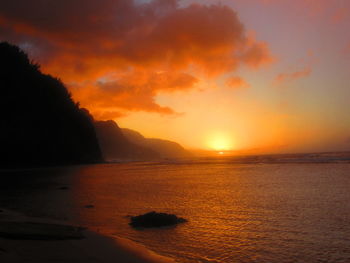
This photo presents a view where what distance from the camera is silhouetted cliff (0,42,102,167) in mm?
100688

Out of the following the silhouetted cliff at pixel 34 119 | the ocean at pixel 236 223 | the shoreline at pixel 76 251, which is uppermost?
the silhouetted cliff at pixel 34 119

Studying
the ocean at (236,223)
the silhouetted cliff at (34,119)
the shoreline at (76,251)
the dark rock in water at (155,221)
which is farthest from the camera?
the silhouetted cliff at (34,119)

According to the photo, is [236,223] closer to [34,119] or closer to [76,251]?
[76,251]

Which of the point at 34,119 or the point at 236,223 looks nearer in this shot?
the point at 236,223

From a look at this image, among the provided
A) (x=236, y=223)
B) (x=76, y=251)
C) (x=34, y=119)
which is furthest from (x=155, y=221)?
(x=34, y=119)

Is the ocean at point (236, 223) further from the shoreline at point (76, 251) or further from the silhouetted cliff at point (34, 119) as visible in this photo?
the silhouetted cliff at point (34, 119)

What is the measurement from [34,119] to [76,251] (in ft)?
375

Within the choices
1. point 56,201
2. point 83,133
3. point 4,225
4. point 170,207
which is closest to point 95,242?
point 4,225

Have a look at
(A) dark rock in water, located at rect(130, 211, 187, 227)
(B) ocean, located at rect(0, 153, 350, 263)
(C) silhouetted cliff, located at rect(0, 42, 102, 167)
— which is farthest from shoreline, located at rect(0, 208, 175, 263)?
(C) silhouetted cliff, located at rect(0, 42, 102, 167)

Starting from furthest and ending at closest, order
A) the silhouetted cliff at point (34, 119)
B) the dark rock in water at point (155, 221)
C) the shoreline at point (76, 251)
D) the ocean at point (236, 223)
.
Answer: the silhouetted cliff at point (34, 119)
the dark rock in water at point (155, 221)
the ocean at point (236, 223)
the shoreline at point (76, 251)

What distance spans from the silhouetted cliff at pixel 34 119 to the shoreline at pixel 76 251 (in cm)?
9944

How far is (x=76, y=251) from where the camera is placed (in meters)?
9.37

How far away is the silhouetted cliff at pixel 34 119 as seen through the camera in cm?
10069

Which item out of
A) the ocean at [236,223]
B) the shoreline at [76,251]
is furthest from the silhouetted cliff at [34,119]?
the shoreline at [76,251]
